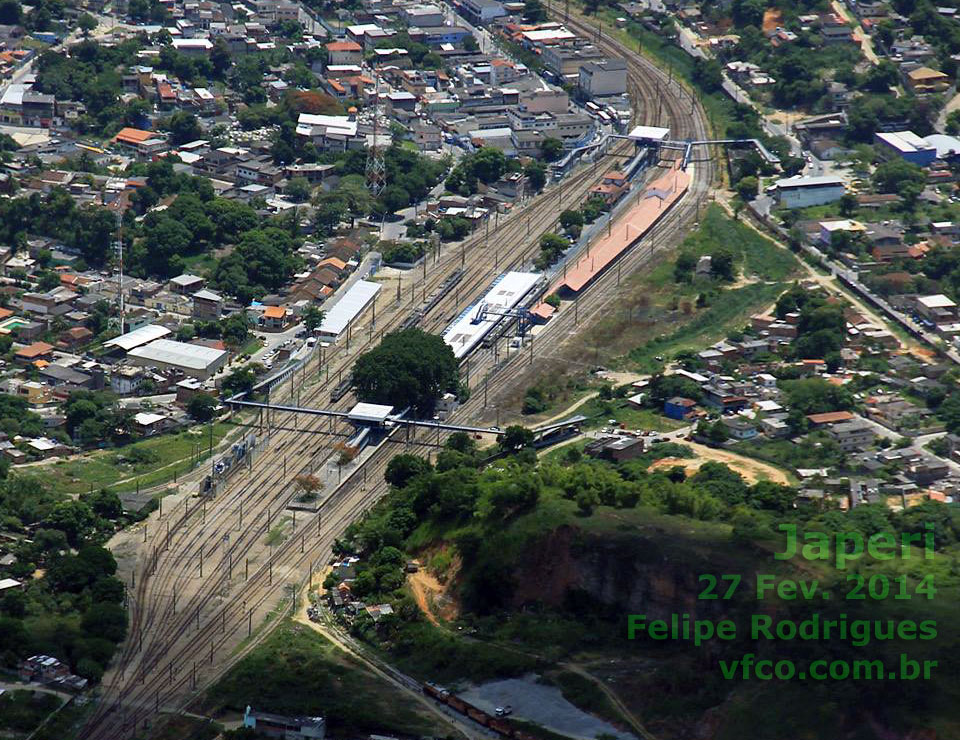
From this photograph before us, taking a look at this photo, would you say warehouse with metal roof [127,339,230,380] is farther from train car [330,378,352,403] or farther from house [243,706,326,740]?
house [243,706,326,740]

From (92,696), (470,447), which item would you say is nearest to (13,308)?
(470,447)

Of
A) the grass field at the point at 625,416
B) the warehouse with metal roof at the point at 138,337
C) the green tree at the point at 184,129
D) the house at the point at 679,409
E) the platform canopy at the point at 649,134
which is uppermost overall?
the house at the point at 679,409

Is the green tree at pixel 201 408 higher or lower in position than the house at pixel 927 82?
lower

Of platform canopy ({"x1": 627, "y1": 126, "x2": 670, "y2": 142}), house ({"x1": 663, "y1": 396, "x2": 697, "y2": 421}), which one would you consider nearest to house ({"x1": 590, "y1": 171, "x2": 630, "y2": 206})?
platform canopy ({"x1": 627, "y1": 126, "x2": 670, "y2": 142})

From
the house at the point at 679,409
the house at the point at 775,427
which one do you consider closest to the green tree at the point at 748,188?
the house at the point at 679,409

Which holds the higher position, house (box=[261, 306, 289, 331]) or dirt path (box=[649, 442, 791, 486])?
dirt path (box=[649, 442, 791, 486])

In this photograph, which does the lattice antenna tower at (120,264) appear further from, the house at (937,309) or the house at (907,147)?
the house at (907,147)

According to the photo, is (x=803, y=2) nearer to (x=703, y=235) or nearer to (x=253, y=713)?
(x=703, y=235)
